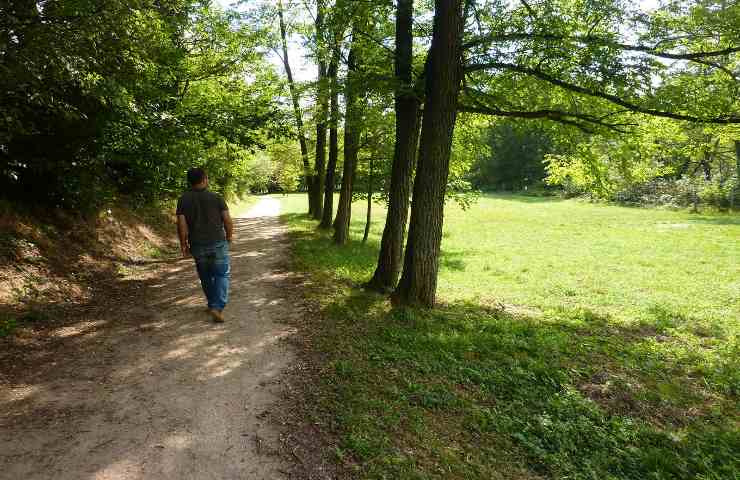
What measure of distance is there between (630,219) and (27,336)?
97.5ft

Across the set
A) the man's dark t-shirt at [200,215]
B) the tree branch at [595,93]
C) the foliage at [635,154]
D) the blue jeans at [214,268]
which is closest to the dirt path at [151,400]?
the blue jeans at [214,268]

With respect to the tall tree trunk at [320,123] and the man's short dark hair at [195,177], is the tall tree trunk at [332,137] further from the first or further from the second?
the man's short dark hair at [195,177]

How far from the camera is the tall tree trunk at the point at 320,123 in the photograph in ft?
28.3

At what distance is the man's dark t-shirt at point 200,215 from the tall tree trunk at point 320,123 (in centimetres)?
387

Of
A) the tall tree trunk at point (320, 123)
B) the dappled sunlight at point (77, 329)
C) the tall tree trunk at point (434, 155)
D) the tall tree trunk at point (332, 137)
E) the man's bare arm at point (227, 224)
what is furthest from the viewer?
the tall tree trunk at point (332, 137)

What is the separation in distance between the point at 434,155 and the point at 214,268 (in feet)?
12.7

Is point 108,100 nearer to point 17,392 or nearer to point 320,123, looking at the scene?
point 320,123

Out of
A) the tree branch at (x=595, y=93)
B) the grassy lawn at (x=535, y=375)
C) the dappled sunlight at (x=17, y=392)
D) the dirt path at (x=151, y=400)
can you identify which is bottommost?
the grassy lawn at (x=535, y=375)

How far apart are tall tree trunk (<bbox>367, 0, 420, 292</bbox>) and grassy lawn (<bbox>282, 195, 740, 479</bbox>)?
78 centimetres

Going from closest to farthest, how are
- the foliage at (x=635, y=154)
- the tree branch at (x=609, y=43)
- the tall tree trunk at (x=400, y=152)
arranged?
the tree branch at (x=609, y=43) < the foliage at (x=635, y=154) < the tall tree trunk at (x=400, y=152)

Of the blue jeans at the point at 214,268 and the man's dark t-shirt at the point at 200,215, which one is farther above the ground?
the man's dark t-shirt at the point at 200,215

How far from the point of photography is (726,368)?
5809 mm

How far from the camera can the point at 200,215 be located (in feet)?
18.8

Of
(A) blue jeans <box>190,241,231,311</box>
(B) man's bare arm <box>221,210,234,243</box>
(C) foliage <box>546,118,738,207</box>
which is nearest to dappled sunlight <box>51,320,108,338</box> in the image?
(A) blue jeans <box>190,241,231,311</box>
